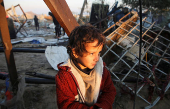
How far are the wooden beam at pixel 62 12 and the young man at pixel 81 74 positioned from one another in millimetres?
421

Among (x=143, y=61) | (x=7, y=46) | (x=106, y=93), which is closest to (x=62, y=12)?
(x=7, y=46)

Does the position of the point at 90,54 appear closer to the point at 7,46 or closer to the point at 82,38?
the point at 82,38

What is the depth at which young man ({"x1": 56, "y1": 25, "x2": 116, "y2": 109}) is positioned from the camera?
936 millimetres

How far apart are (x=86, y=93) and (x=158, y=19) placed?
810cm

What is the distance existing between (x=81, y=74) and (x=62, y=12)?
2.57 feet

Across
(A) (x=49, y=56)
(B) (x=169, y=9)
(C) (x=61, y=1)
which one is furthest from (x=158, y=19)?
(C) (x=61, y=1)

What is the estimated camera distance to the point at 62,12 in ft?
4.34

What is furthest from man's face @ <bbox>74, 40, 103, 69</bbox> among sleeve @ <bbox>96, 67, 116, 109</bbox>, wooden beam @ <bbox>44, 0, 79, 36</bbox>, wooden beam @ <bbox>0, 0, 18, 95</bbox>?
wooden beam @ <bbox>0, 0, 18, 95</bbox>

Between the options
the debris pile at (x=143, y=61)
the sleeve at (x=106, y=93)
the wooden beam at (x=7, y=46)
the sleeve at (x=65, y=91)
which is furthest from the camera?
the debris pile at (x=143, y=61)

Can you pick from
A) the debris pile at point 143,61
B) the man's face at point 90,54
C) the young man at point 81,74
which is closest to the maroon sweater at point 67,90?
the young man at point 81,74

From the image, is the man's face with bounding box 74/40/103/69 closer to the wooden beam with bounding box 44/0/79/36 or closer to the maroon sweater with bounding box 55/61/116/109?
the maroon sweater with bounding box 55/61/116/109

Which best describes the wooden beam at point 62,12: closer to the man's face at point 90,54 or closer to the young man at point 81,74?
the young man at point 81,74

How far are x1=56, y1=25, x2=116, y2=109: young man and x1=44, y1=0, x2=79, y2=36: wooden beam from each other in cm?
42

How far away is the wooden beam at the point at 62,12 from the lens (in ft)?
3.93
